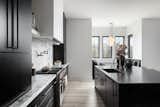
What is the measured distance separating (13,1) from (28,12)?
47 centimetres

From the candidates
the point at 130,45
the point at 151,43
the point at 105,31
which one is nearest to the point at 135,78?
the point at 151,43

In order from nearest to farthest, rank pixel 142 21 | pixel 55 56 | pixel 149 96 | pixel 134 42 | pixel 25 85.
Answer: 1. pixel 25 85
2. pixel 149 96
3. pixel 55 56
4. pixel 142 21
5. pixel 134 42

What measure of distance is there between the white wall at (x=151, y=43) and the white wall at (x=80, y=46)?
2.51m

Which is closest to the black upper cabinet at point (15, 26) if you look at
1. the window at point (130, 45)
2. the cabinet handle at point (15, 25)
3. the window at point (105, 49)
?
the cabinet handle at point (15, 25)

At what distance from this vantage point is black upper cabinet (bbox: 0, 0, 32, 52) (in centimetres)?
127

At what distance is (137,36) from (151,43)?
2.62ft

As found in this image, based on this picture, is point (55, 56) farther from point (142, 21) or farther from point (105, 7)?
point (142, 21)

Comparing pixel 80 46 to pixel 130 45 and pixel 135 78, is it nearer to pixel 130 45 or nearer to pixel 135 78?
pixel 130 45

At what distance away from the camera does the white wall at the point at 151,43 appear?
27.1 feet

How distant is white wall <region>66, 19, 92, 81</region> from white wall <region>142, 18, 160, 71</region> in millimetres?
2508

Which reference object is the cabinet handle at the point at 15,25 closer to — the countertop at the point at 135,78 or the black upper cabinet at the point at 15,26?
the black upper cabinet at the point at 15,26

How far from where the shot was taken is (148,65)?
330 inches

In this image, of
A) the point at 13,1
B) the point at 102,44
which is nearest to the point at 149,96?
the point at 13,1

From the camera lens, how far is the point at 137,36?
29.0ft
